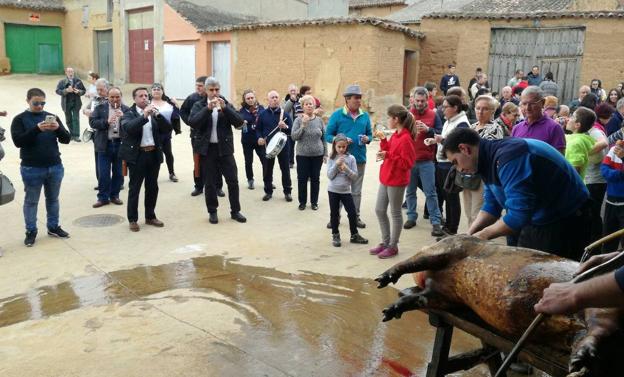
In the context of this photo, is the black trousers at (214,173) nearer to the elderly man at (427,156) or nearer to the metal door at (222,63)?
the elderly man at (427,156)

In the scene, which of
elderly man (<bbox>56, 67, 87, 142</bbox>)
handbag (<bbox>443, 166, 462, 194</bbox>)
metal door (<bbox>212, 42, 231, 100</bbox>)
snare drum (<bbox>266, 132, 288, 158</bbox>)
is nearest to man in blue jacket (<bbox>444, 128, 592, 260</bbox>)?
handbag (<bbox>443, 166, 462, 194</bbox>)

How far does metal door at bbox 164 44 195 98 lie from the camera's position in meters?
20.9

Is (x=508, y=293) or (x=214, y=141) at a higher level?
(x=214, y=141)

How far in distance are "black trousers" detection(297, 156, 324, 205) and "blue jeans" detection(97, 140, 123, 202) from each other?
2701mm

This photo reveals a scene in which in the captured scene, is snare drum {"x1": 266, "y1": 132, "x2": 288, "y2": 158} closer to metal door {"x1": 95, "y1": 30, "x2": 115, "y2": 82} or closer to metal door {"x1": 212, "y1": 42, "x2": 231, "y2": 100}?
metal door {"x1": 212, "y1": 42, "x2": 231, "y2": 100}

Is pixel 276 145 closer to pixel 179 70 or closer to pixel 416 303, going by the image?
pixel 416 303

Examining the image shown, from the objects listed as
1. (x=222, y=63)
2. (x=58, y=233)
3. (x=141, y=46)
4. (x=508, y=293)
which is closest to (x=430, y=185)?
(x=508, y=293)

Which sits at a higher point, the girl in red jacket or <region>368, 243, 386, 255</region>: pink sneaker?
the girl in red jacket

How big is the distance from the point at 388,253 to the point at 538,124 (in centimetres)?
205

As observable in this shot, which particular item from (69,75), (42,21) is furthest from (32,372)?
(42,21)

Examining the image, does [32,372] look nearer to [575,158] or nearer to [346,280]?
[346,280]

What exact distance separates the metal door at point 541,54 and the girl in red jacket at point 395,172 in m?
11.8

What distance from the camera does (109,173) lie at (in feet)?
27.5

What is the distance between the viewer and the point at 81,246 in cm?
659
